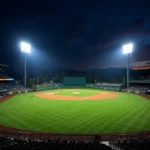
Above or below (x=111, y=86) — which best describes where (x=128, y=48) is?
above

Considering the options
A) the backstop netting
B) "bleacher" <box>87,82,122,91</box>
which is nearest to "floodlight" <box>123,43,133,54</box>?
"bleacher" <box>87,82,122,91</box>

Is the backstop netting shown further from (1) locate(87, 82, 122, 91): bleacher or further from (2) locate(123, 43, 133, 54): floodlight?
(2) locate(123, 43, 133, 54): floodlight

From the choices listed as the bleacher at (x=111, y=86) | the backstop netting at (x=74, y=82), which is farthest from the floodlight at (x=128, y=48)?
the backstop netting at (x=74, y=82)

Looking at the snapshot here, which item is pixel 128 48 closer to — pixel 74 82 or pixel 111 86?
pixel 111 86

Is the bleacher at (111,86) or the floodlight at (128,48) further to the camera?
the bleacher at (111,86)

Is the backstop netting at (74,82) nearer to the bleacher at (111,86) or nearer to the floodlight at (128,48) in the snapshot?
the bleacher at (111,86)

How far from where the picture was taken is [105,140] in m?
12.6

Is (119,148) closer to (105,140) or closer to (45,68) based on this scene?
(105,140)

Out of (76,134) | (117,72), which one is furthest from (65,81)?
(76,134)

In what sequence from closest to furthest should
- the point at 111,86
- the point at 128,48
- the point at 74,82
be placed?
the point at 128,48, the point at 111,86, the point at 74,82

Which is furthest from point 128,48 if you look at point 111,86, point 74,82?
point 74,82

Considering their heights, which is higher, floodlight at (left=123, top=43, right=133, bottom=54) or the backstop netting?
floodlight at (left=123, top=43, right=133, bottom=54)

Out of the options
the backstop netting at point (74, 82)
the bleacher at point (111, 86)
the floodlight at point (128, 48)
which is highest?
the floodlight at point (128, 48)

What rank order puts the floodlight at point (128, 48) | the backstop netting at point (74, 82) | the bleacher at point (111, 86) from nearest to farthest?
the floodlight at point (128, 48)
the bleacher at point (111, 86)
the backstop netting at point (74, 82)
